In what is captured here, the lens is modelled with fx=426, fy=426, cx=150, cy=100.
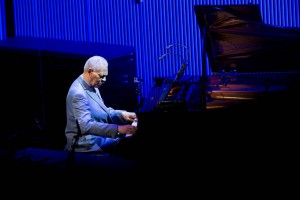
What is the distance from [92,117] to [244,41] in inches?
66.0

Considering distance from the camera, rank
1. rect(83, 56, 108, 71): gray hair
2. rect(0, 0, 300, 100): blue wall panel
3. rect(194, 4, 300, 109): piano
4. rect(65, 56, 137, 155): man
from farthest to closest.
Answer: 1. rect(0, 0, 300, 100): blue wall panel
2. rect(83, 56, 108, 71): gray hair
3. rect(194, 4, 300, 109): piano
4. rect(65, 56, 137, 155): man

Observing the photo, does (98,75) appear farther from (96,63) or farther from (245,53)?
(245,53)

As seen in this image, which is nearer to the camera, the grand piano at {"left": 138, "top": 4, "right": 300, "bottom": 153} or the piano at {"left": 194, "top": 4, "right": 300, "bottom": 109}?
the grand piano at {"left": 138, "top": 4, "right": 300, "bottom": 153}

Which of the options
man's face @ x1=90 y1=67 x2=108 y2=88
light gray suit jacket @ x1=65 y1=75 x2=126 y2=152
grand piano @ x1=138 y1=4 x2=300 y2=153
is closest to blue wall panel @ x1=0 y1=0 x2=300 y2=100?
grand piano @ x1=138 y1=4 x2=300 y2=153

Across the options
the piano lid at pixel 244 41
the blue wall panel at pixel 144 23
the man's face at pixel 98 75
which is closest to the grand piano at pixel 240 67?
the piano lid at pixel 244 41

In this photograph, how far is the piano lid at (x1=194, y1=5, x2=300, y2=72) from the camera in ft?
13.1

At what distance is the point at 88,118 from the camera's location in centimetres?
377

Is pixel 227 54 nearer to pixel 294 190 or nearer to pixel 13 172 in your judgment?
pixel 294 190

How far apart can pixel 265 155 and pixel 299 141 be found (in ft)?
0.94

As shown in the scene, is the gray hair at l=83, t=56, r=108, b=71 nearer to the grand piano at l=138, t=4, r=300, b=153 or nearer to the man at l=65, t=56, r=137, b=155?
the man at l=65, t=56, r=137, b=155

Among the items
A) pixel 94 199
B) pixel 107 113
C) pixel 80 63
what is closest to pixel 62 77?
pixel 80 63

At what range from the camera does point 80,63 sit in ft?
16.4

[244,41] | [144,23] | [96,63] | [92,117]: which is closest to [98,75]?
[96,63]

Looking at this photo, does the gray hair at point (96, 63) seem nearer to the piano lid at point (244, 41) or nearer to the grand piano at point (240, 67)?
the grand piano at point (240, 67)
